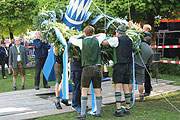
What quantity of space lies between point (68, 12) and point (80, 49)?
1344 millimetres

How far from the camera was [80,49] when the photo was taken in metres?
5.89

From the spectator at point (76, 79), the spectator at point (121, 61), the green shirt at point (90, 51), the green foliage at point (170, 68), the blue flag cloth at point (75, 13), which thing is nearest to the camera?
the green shirt at point (90, 51)

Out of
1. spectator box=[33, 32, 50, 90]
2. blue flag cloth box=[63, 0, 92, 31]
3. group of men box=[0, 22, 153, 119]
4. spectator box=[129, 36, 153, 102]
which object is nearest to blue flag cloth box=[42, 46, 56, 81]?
group of men box=[0, 22, 153, 119]

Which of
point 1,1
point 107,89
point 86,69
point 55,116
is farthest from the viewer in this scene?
point 1,1

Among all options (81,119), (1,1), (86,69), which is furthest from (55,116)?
(1,1)

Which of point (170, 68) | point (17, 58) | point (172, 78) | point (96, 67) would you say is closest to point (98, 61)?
point (96, 67)

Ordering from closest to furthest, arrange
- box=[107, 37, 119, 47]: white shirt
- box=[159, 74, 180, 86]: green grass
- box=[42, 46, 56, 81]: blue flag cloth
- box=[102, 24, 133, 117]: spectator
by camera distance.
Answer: box=[107, 37, 119, 47]: white shirt → box=[102, 24, 133, 117]: spectator → box=[42, 46, 56, 81]: blue flag cloth → box=[159, 74, 180, 86]: green grass

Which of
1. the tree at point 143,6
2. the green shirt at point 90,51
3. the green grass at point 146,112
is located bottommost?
the green grass at point 146,112

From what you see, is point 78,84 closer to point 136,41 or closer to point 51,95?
point 136,41

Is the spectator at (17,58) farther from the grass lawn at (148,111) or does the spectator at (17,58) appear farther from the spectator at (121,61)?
the spectator at (121,61)

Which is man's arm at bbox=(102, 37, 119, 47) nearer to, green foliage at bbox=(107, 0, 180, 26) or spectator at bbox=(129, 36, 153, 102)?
spectator at bbox=(129, 36, 153, 102)

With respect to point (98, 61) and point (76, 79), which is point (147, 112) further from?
point (76, 79)

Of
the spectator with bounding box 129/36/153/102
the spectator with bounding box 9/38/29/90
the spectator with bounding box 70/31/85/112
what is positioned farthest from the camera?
the spectator with bounding box 9/38/29/90

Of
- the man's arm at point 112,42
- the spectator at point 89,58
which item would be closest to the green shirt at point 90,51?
the spectator at point 89,58
